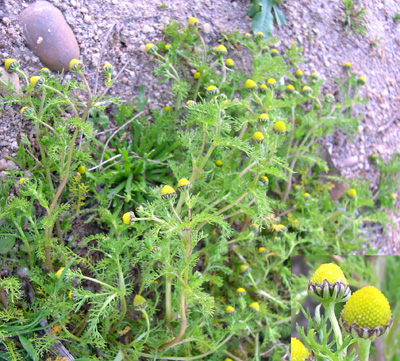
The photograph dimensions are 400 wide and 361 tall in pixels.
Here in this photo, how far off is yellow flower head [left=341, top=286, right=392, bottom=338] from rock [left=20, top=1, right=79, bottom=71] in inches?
82.9

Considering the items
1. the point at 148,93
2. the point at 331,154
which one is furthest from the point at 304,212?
the point at 148,93

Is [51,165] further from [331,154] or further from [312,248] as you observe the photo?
[331,154]

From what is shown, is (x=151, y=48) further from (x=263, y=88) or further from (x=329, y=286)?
(x=329, y=286)

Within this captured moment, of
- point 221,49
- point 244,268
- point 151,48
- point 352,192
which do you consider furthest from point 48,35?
point 352,192

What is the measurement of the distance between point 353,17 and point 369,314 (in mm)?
3293

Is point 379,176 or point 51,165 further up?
point 51,165

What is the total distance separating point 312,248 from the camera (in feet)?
8.59

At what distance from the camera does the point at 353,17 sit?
3.51 metres

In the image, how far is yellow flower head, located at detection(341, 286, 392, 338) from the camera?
1035 millimetres

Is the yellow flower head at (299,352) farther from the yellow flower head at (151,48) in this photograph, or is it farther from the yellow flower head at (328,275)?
the yellow flower head at (151,48)

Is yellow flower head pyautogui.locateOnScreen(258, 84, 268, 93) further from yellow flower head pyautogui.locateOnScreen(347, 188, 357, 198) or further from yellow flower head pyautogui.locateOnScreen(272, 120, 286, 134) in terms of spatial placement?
yellow flower head pyautogui.locateOnScreen(347, 188, 357, 198)

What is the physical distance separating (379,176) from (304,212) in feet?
3.51

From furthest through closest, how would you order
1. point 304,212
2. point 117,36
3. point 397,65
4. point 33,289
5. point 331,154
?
point 397,65 → point 331,154 → point 304,212 → point 117,36 → point 33,289

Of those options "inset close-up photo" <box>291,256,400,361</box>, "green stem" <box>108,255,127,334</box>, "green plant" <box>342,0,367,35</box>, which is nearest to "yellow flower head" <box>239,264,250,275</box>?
"green stem" <box>108,255,127,334</box>
